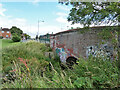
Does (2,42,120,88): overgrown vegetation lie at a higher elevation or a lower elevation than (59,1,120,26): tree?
lower

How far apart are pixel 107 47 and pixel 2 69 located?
6624 millimetres

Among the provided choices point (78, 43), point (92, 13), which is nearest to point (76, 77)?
point (92, 13)

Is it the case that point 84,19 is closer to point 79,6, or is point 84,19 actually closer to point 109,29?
point 79,6

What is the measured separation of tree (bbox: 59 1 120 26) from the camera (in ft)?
13.1

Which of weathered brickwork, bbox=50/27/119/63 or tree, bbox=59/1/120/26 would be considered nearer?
tree, bbox=59/1/120/26

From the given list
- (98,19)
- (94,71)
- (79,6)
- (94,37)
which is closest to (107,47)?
(94,37)

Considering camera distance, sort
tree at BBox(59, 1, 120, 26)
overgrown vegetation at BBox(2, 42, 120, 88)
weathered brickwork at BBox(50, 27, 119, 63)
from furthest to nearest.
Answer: weathered brickwork at BBox(50, 27, 119, 63), tree at BBox(59, 1, 120, 26), overgrown vegetation at BBox(2, 42, 120, 88)

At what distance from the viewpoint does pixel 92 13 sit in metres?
4.51

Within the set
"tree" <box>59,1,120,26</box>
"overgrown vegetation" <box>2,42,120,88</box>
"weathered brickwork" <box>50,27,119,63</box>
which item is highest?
"tree" <box>59,1,120,26</box>

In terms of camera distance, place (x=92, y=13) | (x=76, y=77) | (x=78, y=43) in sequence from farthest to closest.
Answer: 1. (x=78, y=43)
2. (x=92, y=13)
3. (x=76, y=77)

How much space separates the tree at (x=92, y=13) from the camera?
4000 mm

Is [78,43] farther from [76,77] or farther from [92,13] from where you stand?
[76,77]

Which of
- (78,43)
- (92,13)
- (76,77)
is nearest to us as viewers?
(76,77)

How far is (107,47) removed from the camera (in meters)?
5.33
